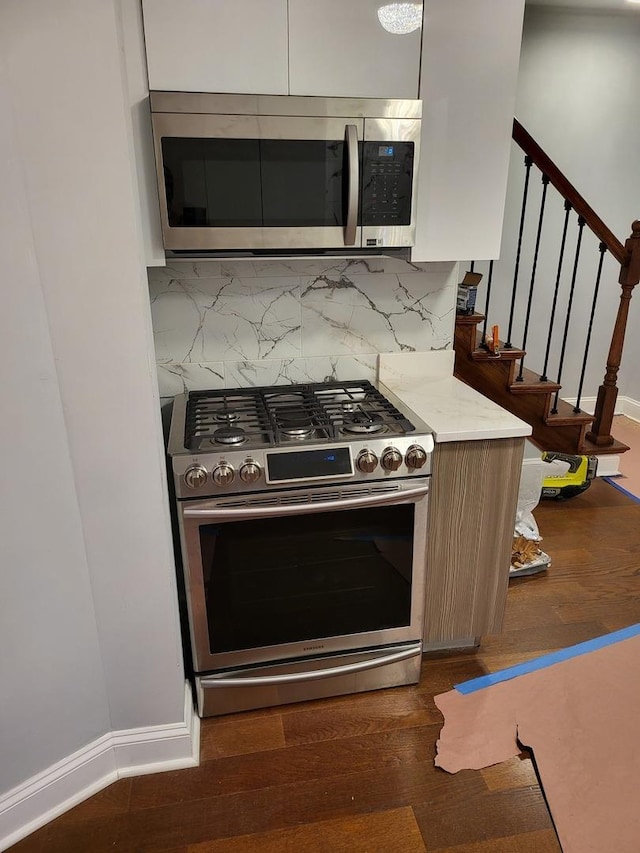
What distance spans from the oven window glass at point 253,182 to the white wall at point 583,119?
2.53 meters

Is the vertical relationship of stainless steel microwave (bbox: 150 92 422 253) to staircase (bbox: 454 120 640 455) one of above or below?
above

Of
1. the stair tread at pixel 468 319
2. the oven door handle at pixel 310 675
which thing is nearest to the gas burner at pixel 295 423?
the oven door handle at pixel 310 675

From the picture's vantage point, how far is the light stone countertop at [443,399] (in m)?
1.86

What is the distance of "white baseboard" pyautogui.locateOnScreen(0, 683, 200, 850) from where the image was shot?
1.57 meters

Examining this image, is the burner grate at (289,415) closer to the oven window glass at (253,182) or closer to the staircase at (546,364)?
the oven window glass at (253,182)

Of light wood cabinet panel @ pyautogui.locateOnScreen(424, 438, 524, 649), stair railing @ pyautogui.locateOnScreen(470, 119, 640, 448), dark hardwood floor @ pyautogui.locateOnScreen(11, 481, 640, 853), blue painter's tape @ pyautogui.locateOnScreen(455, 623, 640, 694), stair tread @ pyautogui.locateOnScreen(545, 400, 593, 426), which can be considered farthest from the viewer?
stair tread @ pyautogui.locateOnScreen(545, 400, 593, 426)

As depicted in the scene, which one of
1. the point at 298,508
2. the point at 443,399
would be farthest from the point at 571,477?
the point at 298,508

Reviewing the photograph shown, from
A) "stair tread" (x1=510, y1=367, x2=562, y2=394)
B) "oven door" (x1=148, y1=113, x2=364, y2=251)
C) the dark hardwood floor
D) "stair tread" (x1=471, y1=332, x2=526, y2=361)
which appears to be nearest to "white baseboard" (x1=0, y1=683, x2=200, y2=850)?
the dark hardwood floor

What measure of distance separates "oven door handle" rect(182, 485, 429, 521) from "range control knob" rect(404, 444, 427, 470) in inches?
3.4

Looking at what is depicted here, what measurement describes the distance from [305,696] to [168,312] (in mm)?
1464

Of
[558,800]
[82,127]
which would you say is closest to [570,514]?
[558,800]

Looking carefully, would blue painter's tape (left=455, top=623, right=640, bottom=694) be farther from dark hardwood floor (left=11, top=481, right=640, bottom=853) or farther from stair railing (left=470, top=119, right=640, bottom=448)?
stair railing (left=470, top=119, right=640, bottom=448)

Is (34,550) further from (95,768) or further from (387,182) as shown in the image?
(387,182)

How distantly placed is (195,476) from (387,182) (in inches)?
42.4
